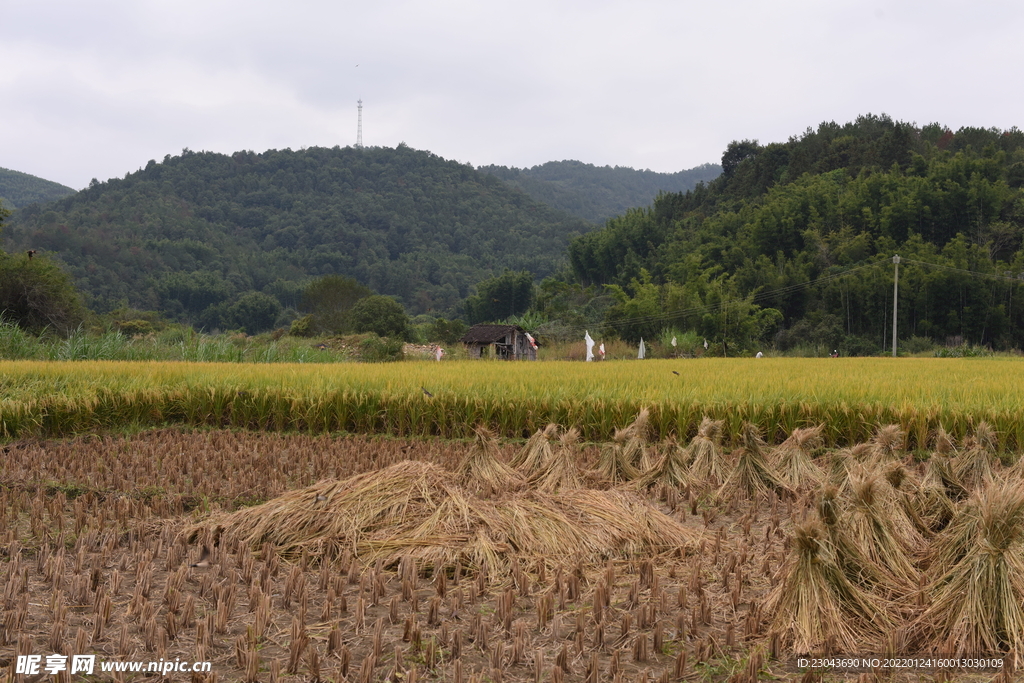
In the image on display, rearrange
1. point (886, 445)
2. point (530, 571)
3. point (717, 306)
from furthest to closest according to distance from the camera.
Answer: point (717, 306) < point (886, 445) < point (530, 571)

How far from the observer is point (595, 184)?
155 m

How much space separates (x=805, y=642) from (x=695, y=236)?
201 feet

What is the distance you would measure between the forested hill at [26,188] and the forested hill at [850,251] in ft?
254

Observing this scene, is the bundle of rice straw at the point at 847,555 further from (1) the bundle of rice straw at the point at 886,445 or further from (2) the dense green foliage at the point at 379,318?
(2) the dense green foliage at the point at 379,318

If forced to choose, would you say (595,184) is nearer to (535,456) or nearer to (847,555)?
(535,456)

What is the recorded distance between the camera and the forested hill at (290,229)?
68.1m

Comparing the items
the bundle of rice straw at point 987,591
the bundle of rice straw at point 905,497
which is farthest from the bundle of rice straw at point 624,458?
the bundle of rice straw at point 987,591

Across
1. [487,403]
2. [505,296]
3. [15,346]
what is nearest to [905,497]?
[487,403]

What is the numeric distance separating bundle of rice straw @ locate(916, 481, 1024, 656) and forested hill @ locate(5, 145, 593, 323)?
66.1 meters

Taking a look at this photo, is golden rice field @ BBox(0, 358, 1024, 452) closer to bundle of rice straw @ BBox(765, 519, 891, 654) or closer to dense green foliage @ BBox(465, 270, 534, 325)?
bundle of rice straw @ BBox(765, 519, 891, 654)

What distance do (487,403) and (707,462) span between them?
11.1 ft

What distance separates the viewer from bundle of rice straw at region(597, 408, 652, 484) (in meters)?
5.75

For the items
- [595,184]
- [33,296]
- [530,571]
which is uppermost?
[595,184]

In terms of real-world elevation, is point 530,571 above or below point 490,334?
below
